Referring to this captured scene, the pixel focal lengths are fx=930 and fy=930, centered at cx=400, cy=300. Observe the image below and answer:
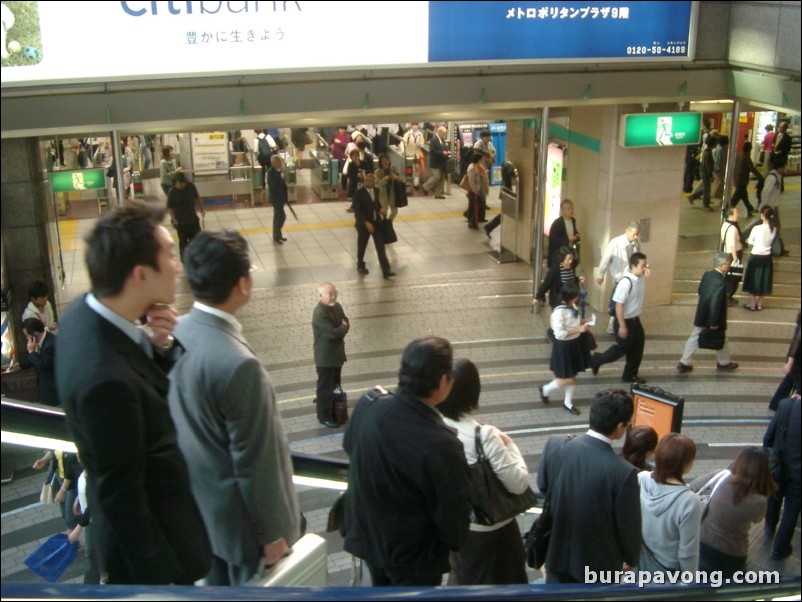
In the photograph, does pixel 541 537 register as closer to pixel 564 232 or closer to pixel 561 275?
pixel 561 275

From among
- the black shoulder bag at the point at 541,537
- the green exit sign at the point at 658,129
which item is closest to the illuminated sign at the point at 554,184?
the green exit sign at the point at 658,129

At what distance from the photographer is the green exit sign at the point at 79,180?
8312mm

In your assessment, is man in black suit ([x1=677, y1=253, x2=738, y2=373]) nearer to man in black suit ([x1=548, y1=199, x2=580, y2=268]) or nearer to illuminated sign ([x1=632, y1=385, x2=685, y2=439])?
illuminated sign ([x1=632, y1=385, x2=685, y2=439])

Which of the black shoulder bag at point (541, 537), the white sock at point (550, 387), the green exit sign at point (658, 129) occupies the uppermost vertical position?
the green exit sign at point (658, 129)

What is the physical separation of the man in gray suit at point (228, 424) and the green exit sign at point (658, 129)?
28.5ft

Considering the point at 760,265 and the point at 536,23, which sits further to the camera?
the point at 760,265

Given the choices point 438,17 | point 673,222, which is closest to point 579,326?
point 673,222

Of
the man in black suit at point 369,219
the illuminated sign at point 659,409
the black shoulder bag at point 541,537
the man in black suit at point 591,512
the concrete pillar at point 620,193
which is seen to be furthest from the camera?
the man in black suit at point 369,219

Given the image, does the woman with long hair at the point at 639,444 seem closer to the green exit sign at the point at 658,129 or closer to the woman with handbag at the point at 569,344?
the woman with handbag at the point at 569,344

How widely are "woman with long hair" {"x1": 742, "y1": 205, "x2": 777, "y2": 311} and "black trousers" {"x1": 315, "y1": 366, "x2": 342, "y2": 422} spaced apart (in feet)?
17.0

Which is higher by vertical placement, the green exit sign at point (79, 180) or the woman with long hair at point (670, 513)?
the green exit sign at point (79, 180)

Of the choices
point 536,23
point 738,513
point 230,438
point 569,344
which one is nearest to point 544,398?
point 569,344

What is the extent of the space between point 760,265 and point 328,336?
560cm

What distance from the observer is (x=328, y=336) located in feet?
24.8
